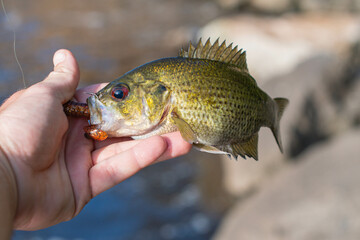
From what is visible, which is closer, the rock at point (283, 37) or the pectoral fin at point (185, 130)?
the pectoral fin at point (185, 130)

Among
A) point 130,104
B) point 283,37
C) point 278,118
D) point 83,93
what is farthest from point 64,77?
point 283,37

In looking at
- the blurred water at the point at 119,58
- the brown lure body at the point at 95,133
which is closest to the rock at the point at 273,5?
the blurred water at the point at 119,58

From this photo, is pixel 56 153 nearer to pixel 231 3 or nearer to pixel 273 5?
pixel 273 5

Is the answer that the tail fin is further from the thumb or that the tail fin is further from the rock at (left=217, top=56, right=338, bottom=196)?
the rock at (left=217, top=56, right=338, bottom=196)

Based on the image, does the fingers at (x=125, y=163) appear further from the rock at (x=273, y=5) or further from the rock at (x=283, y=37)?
the rock at (x=273, y=5)

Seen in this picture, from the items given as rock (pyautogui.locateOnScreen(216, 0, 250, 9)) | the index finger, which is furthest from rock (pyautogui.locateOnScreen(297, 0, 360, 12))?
the index finger
